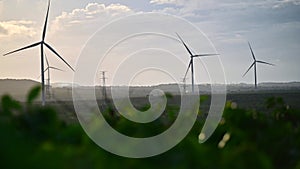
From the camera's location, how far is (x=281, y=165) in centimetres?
209

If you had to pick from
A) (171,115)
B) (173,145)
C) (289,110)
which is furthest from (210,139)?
(289,110)

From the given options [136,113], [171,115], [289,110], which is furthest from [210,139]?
[289,110]

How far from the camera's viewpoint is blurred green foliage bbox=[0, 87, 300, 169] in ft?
3.84

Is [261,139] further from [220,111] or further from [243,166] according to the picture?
[243,166]

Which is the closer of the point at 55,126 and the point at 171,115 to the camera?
the point at 55,126

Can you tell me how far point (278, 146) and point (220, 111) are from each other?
21.6 inches

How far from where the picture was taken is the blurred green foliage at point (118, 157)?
1172mm

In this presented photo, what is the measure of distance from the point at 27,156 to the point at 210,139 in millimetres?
1370

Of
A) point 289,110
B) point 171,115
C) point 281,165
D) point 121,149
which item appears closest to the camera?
point 121,149

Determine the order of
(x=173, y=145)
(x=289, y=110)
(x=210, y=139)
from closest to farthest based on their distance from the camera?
(x=173, y=145) → (x=210, y=139) → (x=289, y=110)

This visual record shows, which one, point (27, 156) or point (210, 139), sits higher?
point (27, 156)

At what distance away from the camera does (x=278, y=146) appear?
2.12 meters

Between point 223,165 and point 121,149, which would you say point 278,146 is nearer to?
point 223,165

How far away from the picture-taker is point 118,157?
1396mm
